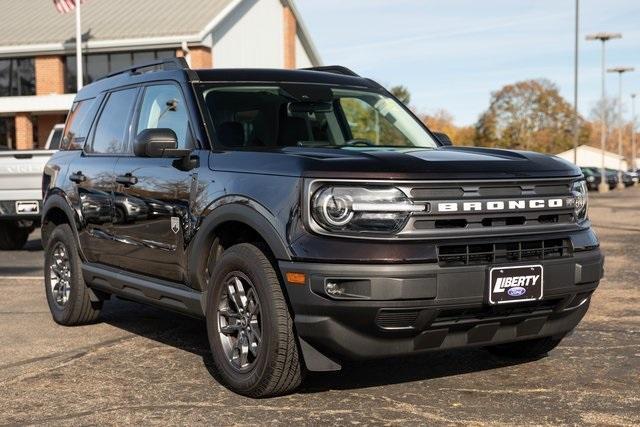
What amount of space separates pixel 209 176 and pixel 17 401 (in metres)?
1.59

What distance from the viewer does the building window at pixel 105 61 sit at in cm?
3484

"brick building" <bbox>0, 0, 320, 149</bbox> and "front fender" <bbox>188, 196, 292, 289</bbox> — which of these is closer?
"front fender" <bbox>188, 196, 292, 289</bbox>

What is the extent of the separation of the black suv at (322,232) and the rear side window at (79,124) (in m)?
1.02

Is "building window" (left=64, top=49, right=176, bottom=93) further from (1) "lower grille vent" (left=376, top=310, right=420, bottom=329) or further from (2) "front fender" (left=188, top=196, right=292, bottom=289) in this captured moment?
(1) "lower grille vent" (left=376, top=310, right=420, bottom=329)

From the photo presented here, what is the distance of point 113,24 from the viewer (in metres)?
35.6

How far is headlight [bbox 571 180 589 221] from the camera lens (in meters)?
4.95

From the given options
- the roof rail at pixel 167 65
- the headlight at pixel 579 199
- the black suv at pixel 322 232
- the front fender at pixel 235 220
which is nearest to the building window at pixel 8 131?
the roof rail at pixel 167 65

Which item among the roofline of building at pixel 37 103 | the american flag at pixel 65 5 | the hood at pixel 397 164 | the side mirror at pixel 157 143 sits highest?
the american flag at pixel 65 5

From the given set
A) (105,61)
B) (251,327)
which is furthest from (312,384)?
(105,61)

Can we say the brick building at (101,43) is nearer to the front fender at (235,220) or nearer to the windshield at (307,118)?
the windshield at (307,118)

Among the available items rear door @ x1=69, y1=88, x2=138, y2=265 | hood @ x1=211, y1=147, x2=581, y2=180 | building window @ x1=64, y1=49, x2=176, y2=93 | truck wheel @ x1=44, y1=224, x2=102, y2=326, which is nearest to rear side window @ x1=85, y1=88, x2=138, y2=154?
rear door @ x1=69, y1=88, x2=138, y2=265

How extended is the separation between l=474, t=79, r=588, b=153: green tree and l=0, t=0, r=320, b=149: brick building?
6292 centimetres

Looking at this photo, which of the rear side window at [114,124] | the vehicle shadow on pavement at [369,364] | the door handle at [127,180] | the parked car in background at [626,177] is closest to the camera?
the vehicle shadow on pavement at [369,364]

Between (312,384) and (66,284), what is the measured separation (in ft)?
9.49
